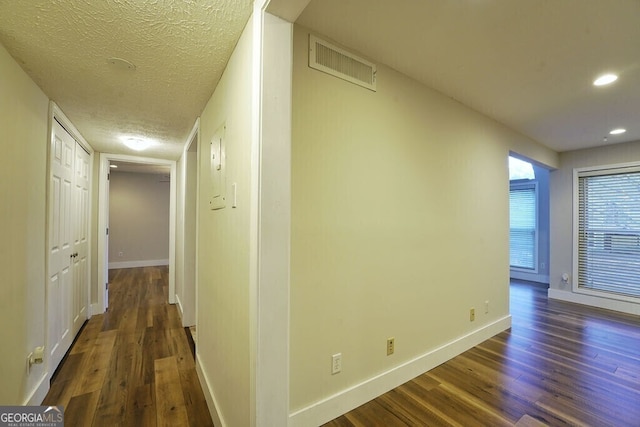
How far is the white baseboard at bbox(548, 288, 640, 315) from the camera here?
12.5 feet

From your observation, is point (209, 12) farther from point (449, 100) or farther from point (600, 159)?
point (600, 159)

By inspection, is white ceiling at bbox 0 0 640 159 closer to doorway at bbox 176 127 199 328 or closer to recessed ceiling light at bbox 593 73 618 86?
recessed ceiling light at bbox 593 73 618 86

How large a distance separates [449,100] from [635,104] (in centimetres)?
185

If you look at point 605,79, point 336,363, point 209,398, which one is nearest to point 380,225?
point 336,363

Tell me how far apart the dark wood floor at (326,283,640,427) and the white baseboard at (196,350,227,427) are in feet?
2.28

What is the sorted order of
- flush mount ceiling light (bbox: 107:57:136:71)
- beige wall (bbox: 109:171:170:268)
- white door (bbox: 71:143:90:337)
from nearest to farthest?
flush mount ceiling light (bbox: 107:57:136:71) < white door (bbox: 71:143:90:337) < beige wall (bbox: 109:171:170:268)

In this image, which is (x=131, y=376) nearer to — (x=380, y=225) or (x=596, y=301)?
(x=380, y=225)

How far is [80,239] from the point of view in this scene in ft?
10.4

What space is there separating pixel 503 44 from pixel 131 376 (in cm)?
371

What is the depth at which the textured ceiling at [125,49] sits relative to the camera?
1207 mm

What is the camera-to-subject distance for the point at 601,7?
4.75 feet

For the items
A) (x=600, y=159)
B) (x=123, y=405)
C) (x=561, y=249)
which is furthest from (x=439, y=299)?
(x=600, y=159)

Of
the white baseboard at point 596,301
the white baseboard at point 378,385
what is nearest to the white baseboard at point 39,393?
the white baseboard at point 378,385

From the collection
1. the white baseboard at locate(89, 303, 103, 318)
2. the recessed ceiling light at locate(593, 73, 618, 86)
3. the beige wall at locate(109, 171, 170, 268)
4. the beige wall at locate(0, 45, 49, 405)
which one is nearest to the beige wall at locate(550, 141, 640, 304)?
the recessed ceiling light at locate(593, 73, 618, 86)
